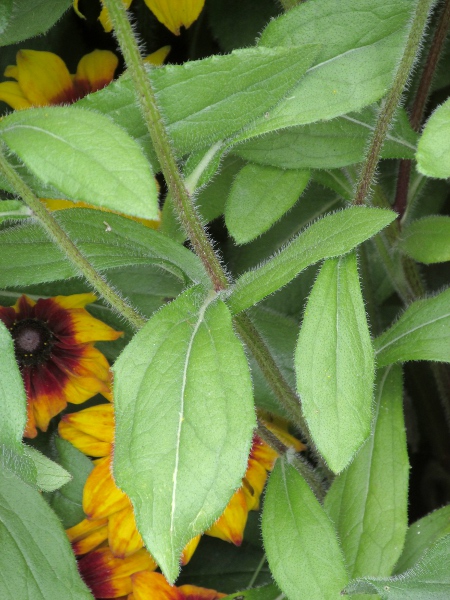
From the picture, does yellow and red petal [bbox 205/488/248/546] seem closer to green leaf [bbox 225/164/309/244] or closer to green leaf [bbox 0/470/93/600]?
green leaf [bbox 0/470/93/600]

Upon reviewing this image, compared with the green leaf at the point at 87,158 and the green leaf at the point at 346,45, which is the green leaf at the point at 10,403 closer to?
the green leaf at the point at 87,158

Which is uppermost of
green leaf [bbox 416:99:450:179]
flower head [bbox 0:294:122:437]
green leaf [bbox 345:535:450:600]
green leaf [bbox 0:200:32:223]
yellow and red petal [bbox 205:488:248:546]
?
green leaf [bbox 416:99:450:179]

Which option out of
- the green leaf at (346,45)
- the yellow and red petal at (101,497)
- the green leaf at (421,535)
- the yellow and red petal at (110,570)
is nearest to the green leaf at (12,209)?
the green leaf at (346,45)

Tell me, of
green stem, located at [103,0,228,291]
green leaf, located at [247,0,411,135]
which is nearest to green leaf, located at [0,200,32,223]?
green stem, located at [103,0,228,291]

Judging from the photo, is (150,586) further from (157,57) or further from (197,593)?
(157,57)

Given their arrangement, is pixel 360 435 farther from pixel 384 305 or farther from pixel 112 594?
pixel 384 305
